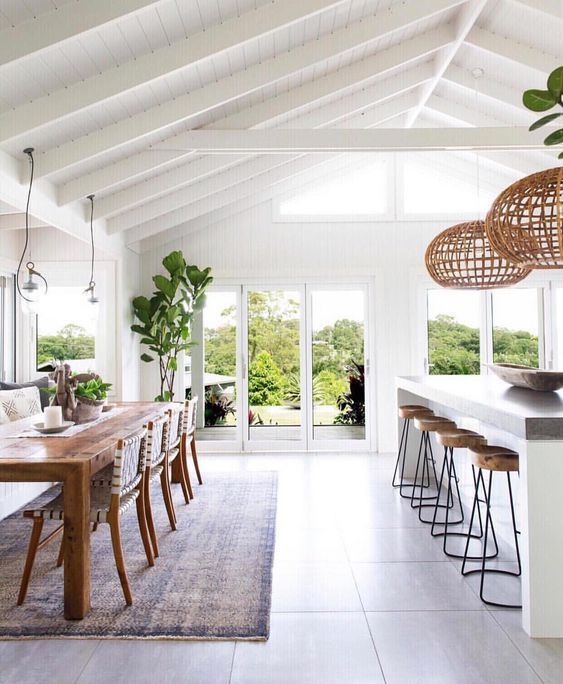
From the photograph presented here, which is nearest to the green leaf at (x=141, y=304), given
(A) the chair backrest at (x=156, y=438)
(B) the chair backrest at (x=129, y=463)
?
(A) the chair backrest at (x=156, y=438)

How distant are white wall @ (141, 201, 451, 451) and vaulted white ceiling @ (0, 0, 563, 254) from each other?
61cm

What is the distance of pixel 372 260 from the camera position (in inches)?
268

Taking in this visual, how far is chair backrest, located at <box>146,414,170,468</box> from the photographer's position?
3.26 metres

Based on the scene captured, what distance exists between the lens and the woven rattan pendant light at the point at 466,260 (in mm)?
3799

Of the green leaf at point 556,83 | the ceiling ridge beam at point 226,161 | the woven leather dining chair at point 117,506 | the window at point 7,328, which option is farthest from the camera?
the window at point 7,328

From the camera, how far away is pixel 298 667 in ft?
7.34

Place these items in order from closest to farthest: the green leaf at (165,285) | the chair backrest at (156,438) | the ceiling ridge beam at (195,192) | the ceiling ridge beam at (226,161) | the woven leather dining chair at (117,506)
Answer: the woven leather dining chair at (117,506) < the chair backrest at (156,438) < the ceiling ridge beam at (226,161) < the ceiling ridge beam at (195,192) < the green leaf at (165,285)

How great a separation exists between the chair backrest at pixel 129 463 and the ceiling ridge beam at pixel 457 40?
3.63 metres

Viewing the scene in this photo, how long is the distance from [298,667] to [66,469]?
4.34ft

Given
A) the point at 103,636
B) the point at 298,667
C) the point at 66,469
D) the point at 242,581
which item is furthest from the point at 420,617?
the point at 66,469

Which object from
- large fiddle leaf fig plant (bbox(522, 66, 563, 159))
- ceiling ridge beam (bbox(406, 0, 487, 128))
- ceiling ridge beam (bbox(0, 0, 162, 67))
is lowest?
large fiddle leaf fig plant (bbox(522, 66, 563, 159))

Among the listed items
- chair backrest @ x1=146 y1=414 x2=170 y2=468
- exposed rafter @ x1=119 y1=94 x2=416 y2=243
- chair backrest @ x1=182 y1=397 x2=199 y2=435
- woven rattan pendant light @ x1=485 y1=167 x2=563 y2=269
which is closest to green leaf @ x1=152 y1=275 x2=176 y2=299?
exposed rafter @ x1=119 y1=94 x2=416 y2=243

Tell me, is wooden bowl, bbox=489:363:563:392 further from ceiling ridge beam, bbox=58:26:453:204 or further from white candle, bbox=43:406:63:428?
white candle, bbox=43:406:63:428

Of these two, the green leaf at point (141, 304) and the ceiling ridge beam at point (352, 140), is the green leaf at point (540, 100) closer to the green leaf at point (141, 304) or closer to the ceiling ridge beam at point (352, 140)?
the ceiling ridge beam at point (352, 140)
